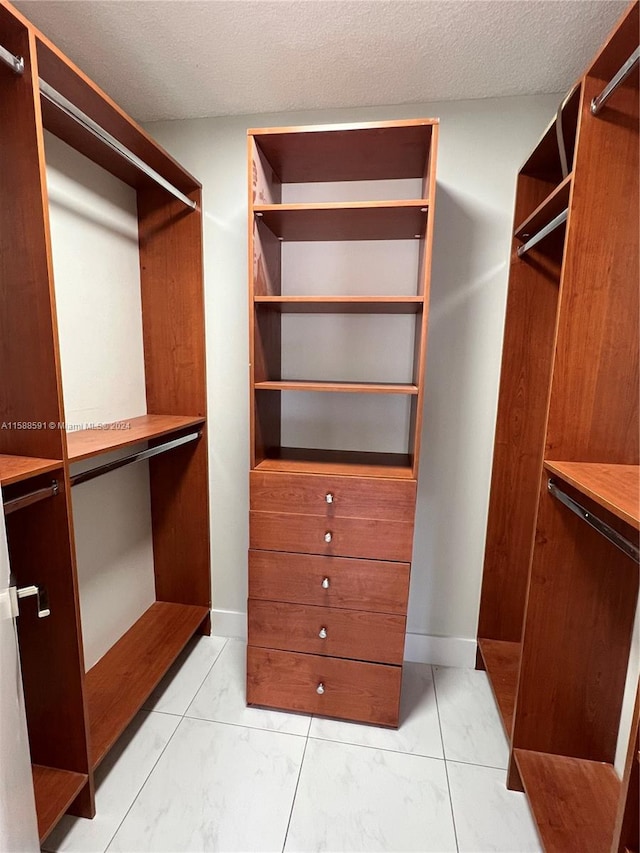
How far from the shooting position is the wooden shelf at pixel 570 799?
3.68ft

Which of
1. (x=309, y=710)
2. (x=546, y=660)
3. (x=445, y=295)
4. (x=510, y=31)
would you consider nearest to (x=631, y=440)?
(x=546, y=660)

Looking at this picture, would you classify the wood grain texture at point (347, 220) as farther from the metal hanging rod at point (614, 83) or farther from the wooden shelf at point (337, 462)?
the wooden shelf at point (337, 462)

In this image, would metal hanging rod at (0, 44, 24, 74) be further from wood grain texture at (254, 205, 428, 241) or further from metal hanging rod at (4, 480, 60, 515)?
metal hanging rod at (4, 480, 60, 515)

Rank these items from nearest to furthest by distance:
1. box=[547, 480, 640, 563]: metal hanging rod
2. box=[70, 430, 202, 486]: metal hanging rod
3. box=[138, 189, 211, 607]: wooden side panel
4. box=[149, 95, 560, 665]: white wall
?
box=[547, 480, 640, 563]: metal hanging rod < box=[70, 430, 202, 486]: metal hanging rod < box=[149, 95, 560, 665]: white wall < box=[138, 189, 211, 607]: wooden side panel

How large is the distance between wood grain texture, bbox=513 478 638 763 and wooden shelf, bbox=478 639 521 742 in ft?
0.42

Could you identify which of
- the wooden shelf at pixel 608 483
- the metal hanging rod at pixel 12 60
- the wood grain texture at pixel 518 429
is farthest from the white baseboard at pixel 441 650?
the metal hanging rod at pixel 12 60

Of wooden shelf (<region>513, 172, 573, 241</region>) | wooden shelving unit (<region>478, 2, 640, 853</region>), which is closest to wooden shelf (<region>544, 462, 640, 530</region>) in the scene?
wooden shelving unit (<region>478, 2, 640, 853</region>)

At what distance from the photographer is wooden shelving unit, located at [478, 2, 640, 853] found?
3.43ft

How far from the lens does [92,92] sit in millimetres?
1172

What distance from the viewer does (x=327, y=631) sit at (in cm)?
154

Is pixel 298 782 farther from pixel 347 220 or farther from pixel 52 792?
pixel 347 220

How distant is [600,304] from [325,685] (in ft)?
5.22

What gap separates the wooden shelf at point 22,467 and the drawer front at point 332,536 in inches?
27.3

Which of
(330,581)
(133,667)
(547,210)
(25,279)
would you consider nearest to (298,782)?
(330,581)
